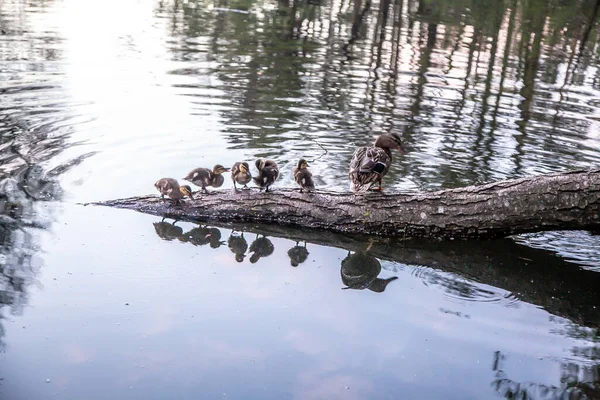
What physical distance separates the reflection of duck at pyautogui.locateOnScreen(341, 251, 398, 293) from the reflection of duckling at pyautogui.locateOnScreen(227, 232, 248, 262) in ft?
3.02

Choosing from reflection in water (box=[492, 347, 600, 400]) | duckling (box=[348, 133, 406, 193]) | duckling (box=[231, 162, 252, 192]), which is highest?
duckling (box=[348, 133, 406, 193])

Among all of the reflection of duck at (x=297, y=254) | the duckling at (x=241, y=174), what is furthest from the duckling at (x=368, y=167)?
the duckling at (x=241, y=174)

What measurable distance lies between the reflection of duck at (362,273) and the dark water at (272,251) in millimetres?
29

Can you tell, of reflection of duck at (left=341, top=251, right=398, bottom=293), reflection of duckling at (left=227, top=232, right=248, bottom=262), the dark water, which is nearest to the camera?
the dark water

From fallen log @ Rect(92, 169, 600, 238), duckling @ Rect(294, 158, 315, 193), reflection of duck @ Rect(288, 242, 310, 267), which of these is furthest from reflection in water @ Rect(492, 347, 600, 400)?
duckling @ Rect(294, 158, 315, 193)

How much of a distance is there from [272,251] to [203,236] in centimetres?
73

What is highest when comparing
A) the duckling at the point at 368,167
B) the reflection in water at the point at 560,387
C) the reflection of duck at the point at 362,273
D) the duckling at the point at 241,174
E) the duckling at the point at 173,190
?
the duckling at the point at 368,167

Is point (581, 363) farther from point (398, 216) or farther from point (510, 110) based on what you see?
point (510, 110)

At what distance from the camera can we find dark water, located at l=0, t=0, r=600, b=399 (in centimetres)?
445

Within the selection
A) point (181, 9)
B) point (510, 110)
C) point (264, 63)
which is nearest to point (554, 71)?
point (510, 110)

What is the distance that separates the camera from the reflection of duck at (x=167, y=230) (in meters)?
6.46

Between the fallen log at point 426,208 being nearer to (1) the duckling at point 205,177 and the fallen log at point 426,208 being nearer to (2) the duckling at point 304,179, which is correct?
(2) the duckling at point 304,179

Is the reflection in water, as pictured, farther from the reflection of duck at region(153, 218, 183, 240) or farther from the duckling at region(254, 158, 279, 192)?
the reflection of duck at region(153, 218, 183, 240)

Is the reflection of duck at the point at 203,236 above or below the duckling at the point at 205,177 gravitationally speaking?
below
